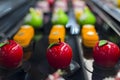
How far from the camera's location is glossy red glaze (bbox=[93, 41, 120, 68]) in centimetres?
90

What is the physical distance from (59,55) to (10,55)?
19 cm

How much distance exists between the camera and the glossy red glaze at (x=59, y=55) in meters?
0.88

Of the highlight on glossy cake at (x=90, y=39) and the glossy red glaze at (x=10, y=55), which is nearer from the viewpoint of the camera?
the glossy red glaze at (x=10, y=55)

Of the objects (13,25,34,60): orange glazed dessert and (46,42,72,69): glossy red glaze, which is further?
(13,25,34,60): orange glazed dessert

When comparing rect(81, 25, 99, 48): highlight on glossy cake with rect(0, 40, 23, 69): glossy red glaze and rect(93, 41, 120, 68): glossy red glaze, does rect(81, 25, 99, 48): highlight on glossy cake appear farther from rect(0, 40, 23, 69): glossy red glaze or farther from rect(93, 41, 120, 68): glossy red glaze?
rect(0, 40, 23, 69): glossy red glaze

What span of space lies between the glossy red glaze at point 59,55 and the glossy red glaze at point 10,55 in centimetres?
13

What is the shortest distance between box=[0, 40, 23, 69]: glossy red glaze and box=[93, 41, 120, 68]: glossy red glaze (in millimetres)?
312

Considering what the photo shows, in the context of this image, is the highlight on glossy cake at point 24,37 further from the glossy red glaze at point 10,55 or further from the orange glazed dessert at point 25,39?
the glossy red glaze at point 10,55

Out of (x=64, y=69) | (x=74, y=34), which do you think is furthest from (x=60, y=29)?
(x=64, y=69)

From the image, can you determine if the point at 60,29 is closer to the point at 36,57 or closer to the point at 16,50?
the point at 36,57

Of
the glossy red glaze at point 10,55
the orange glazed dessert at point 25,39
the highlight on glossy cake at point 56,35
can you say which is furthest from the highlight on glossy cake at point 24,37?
the glossy red glaze at point 10,55

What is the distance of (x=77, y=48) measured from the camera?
3.96 ft

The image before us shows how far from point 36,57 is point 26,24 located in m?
0.42

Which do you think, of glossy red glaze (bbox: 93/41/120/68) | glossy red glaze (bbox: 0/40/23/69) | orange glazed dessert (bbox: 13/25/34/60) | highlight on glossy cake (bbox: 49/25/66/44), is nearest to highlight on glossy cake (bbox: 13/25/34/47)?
orange glazed dessert (bbox: 13/25/34/60)
